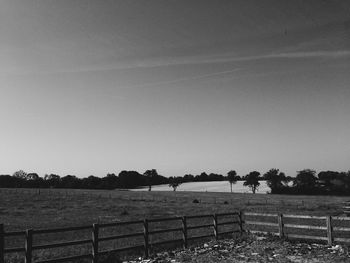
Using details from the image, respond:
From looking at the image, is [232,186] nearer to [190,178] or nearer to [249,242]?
[190,178]

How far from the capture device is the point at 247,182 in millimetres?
139500

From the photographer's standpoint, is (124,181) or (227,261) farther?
(124,181)

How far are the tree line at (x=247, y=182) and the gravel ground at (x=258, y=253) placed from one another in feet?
327

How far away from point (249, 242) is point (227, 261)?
4.51 m

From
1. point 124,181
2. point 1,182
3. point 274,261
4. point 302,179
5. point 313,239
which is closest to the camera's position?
point 274,261

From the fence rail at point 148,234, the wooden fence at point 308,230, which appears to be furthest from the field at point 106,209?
the fence rail at point 148,234

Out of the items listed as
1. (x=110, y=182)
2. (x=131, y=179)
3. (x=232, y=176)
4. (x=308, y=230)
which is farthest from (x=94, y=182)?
(x=308, y=230)

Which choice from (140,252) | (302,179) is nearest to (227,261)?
(140,252)

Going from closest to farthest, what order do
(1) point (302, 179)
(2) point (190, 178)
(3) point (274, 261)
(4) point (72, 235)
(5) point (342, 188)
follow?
(3) point (274, 261)
(4) point (72, 235)
(5) point (342, 188)
(1) point (302, 179)
(2) point (190, 178)

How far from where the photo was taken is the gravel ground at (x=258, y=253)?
44.4 feet

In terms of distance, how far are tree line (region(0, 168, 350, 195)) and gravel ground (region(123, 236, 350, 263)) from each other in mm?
99661

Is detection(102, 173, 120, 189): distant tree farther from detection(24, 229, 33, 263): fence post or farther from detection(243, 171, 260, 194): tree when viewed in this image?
detection(24, 229, 33, 263): fence post

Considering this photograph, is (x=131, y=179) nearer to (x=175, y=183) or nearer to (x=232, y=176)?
(x=175, y=183)

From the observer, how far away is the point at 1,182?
151750mm
